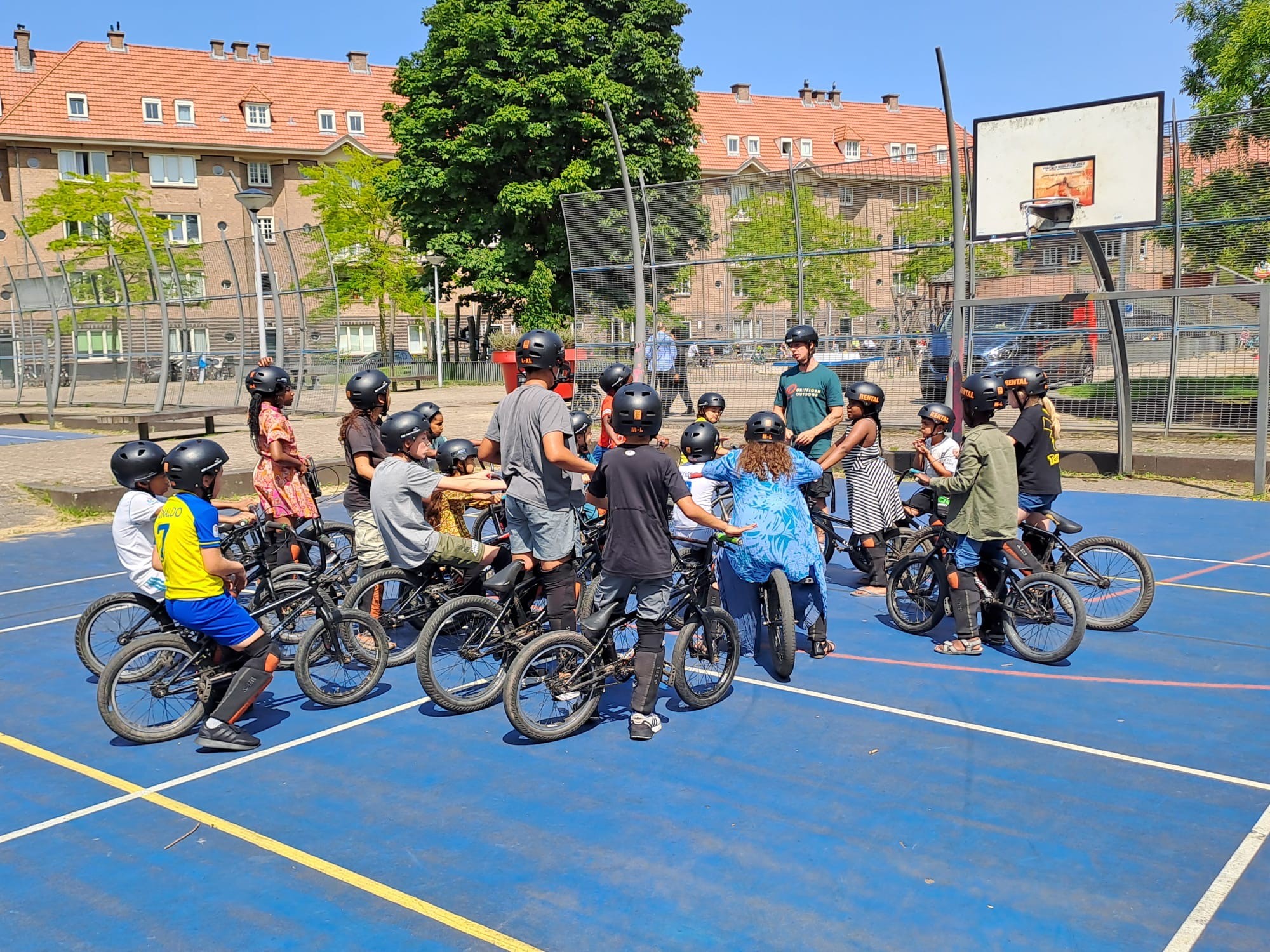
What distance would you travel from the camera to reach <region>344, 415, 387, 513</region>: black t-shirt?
761 centimetres

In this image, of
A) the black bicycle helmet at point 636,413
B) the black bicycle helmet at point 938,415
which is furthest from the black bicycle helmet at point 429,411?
the black bicycle helmet at point 938,415

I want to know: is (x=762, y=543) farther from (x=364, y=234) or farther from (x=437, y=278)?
(x=364, y=234)

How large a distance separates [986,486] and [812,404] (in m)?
2.37

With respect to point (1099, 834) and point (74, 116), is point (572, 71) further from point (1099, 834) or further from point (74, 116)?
point (74, 116)

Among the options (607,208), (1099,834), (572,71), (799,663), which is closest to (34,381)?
(572,71)

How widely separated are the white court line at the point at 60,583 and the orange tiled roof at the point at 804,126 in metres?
58.5

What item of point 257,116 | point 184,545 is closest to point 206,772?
point 184,545

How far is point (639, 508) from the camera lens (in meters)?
5.60

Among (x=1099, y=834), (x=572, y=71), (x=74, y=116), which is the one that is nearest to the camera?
(x=1099, y=834)

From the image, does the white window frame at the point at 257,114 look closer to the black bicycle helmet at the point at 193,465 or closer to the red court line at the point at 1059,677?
the black bicycle helmet at the point at 193,465

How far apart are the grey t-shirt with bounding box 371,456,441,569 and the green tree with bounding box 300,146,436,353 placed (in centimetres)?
3908

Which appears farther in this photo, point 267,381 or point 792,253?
point 792,253

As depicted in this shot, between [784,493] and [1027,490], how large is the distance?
1974 millimetres

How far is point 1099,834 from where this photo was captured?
453 cm
